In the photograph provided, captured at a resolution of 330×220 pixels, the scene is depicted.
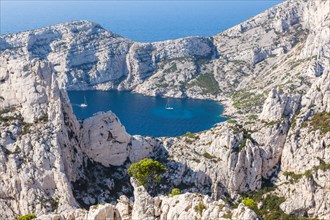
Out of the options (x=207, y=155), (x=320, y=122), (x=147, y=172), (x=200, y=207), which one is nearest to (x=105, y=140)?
(x=147, y=172)

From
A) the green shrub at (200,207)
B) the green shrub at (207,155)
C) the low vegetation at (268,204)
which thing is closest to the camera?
the green shrub at (200,207)

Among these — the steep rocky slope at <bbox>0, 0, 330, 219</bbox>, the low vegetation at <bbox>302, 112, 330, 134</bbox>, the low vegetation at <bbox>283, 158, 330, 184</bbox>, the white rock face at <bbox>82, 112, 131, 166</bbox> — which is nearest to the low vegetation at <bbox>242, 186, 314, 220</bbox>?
the steep rocky slope at <bbox>0, 0, 330, 219</bbox>

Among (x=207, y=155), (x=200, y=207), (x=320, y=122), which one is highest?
(x=320, y=122)

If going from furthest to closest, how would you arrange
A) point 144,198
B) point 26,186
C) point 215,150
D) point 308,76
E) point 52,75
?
point 308,76 → point 215,150 → point 52,75 → point 26,186 → point 144,198

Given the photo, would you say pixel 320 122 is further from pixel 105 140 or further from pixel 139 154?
pixel 105 140

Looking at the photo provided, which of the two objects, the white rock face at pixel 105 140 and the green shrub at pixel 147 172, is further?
the white rock face at pixel 105 140

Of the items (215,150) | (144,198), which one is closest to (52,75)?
(215,150)

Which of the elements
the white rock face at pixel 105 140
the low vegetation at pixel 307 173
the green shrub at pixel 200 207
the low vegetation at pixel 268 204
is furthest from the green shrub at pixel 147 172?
the green shrub at pixel 200 207

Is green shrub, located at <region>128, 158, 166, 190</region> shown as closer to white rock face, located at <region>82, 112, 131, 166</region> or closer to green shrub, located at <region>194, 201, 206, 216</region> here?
white rock face, located at <region>82, 112, 131, 166</region>

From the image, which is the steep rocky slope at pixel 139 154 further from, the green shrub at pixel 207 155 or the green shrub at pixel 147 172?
the green shrub at pixel 147 172

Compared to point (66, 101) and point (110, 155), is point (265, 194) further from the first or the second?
point (66, 101)

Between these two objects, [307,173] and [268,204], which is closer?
[268,204]
